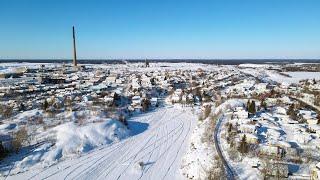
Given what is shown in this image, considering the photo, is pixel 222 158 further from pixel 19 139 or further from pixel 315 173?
pixel 19 139

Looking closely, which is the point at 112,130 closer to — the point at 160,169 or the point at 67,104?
the point at 160,169

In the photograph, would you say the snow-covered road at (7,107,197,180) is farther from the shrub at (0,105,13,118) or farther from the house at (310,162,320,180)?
the shrub at (0,105,13,118)

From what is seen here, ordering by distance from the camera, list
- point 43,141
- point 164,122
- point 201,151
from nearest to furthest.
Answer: point 201,151
point 43,141
point 164,122

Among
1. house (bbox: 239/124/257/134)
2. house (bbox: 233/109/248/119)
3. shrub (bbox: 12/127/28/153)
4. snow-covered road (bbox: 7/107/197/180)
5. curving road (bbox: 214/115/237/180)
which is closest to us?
curving road (bbox: 214/115/237/180)

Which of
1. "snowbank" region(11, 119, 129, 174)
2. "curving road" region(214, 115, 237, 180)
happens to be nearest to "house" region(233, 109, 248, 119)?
"curving road" region(214, 115, 237, 180)

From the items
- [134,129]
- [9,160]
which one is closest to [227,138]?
[134,129]

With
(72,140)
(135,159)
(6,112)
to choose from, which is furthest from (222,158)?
(6,112)

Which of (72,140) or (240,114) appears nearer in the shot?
(72,140)

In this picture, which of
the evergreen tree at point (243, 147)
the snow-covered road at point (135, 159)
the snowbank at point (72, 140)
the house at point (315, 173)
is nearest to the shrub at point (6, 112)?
the snowbank at point (72, 140)
